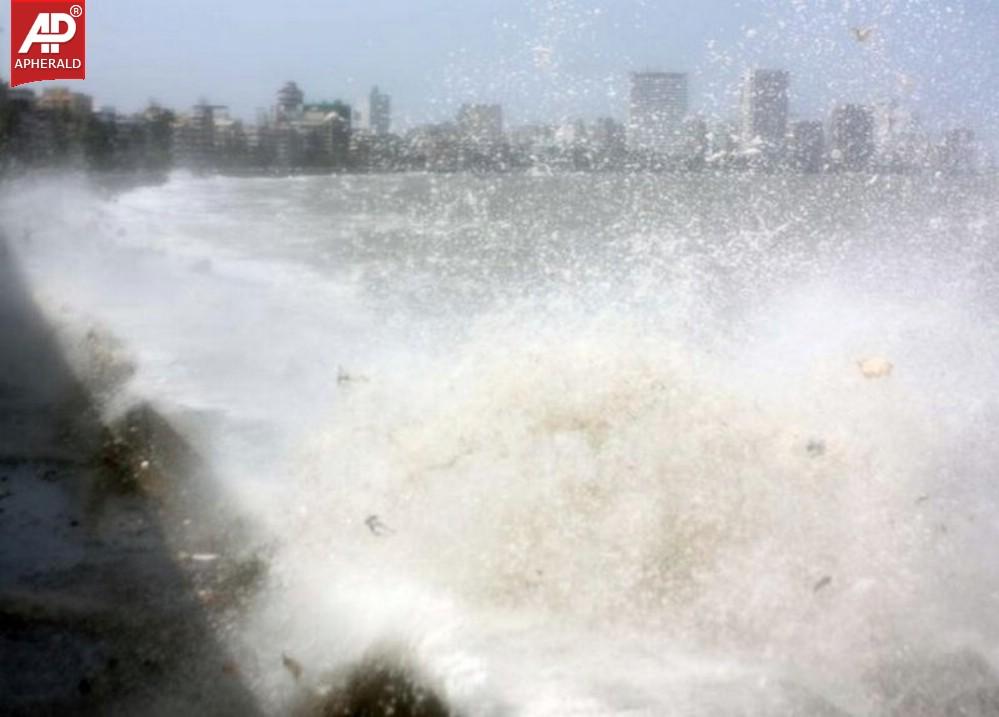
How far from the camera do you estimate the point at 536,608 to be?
5.26 m

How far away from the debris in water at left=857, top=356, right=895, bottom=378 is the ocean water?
0.17 ft

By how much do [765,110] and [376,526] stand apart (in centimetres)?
1107

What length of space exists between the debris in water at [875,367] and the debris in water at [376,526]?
12.4ft

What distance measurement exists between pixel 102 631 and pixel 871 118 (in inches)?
528

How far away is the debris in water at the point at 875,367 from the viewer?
25.4 ft

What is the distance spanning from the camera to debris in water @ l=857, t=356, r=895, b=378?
7.74 m

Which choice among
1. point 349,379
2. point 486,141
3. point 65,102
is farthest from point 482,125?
point 65,102

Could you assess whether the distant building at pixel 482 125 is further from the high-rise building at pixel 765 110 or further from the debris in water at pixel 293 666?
the debris in water at pixel 293 666

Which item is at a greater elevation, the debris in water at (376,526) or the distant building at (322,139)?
the distant building at (322,139)

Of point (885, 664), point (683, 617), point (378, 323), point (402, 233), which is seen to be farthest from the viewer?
point (402, 233)

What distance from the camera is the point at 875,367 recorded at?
7961 mm

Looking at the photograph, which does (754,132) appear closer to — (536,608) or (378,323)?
(378,323)

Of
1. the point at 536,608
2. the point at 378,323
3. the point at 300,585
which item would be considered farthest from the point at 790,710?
the point at 378,323

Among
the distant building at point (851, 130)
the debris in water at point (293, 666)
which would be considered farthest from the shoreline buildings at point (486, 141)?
the debris in water at point (293, 666)
